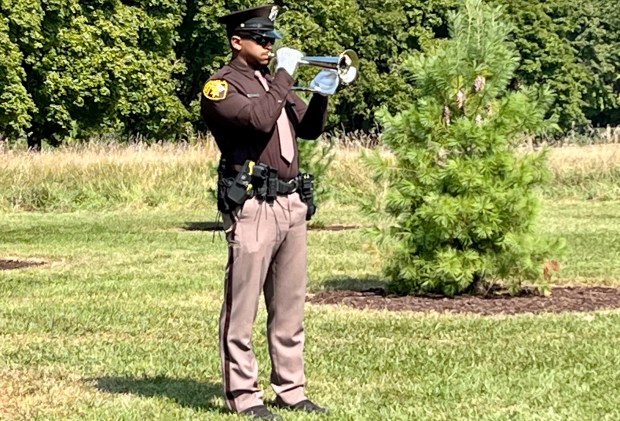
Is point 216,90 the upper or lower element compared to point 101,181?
upper

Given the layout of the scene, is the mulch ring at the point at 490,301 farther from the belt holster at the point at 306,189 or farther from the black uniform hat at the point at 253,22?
the black uniform hat at the point at 253,22

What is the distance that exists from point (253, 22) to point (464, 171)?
17.3ft

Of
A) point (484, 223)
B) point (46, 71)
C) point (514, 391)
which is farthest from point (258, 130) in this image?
point (46, 71)

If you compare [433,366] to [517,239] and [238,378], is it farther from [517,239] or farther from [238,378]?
[517,239]

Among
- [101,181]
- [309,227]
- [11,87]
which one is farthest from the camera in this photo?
[11,87]

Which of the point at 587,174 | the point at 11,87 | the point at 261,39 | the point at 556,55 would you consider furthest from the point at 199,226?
the point at 556,55

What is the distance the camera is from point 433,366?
7.89m

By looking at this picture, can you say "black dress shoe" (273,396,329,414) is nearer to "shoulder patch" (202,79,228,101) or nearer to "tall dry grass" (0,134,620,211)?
"shoulder patch" (202,79,228,101)

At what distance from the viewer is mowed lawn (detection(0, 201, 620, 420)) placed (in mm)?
6734

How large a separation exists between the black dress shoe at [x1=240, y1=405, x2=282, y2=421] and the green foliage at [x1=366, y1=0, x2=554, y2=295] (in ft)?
16.6

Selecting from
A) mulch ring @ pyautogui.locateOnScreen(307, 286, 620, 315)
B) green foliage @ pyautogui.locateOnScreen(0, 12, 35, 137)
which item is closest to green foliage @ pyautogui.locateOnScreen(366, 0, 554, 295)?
mulch ring @ pyautogui.locateOnScreen(307, 286, 620, 315)

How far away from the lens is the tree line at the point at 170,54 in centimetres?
4131

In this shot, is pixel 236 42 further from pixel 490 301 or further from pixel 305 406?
pixel 490 301

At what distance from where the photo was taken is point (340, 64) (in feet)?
20.9
